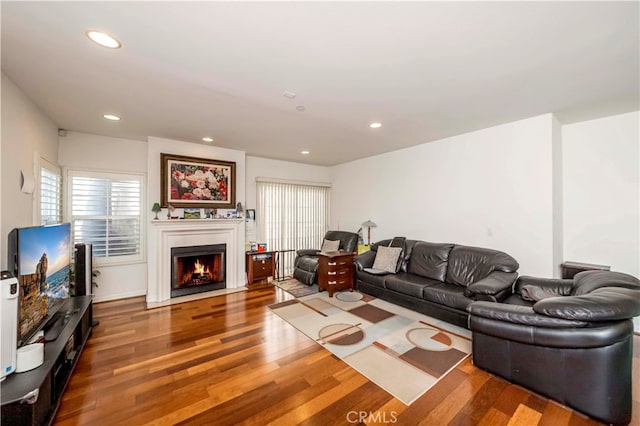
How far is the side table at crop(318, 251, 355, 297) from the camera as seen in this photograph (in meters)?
4.44

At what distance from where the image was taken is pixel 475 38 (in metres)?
1.77

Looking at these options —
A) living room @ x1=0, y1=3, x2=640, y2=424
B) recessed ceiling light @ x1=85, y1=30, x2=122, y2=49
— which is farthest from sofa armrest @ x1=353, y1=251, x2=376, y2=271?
recessed ceiling light @ x1=85, y1=30, x2=122, y2=49

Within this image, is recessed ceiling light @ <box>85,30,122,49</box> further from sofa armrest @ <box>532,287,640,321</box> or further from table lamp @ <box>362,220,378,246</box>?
table lamp @ <box>362,220,378,246</box>

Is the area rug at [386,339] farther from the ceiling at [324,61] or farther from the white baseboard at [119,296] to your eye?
the ceiling at [324,61]

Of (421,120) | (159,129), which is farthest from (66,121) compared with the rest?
(421,120)

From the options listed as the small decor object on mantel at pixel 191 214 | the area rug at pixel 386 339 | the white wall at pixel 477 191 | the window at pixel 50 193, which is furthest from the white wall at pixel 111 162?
the white wall at pixel 477 191

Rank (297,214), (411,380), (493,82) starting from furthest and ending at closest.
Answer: (297,214) < (493,82) < (411,380)

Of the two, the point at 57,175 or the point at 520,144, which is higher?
the point at 520,144

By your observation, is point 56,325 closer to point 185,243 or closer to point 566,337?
point 185,243

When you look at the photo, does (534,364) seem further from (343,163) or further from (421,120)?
(343,163)

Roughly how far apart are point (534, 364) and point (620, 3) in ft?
8.07

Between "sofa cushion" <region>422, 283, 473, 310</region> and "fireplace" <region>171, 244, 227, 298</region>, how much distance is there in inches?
141

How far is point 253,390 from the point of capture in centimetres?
211

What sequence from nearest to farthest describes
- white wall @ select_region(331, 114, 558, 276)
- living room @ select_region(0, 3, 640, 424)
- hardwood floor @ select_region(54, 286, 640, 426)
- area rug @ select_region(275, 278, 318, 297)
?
hardwood floor @ select_region(54, 286, 640, 426)
living room @ select_region(0, 3, 640, 424)
white wall @ select_region(331, 114, 558, 276)
area rug @ select_region(275, 278, 318, 297)
